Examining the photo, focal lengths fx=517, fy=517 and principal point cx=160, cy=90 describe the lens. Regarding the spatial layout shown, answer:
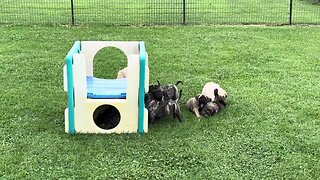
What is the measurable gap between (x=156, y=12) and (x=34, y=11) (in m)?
2.47

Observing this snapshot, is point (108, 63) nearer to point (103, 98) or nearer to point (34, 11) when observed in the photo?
point (103, 98)

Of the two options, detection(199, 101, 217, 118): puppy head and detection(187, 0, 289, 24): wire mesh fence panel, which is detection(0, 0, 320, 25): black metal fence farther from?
detection(199, 101, 217, 118): puppy head

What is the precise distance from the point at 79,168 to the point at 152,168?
537mm

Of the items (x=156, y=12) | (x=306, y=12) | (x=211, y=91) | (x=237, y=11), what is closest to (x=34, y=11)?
(x=156, y=12)

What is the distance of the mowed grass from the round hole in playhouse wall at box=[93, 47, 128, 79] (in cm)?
1

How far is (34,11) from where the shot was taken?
10.5 m

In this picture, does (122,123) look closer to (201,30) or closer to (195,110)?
(195,110)

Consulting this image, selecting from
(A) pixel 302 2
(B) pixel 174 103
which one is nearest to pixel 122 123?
(B) pixel 174 103

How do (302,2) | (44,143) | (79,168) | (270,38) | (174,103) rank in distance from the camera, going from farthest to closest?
(302,2) → (270,38) → (174,103) → (44,143) → (79,168)

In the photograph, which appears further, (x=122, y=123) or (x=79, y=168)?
(x=122, y=123)

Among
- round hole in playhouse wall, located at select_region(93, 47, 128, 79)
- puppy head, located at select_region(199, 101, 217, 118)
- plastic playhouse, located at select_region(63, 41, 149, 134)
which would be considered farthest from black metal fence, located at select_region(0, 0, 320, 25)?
plastic playhouse, located at select_region(63, 41, 149, 134)

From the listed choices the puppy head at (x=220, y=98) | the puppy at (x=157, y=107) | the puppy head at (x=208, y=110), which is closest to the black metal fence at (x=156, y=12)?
the puppy head at (x=220, y=98)

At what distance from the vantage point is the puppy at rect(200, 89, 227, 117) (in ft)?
15.9

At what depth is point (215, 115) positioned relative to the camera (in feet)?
16.0
